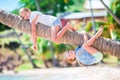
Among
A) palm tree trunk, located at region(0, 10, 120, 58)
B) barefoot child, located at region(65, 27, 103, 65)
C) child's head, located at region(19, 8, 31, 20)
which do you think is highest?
child's head, located at region(19, 8, 31, 20)

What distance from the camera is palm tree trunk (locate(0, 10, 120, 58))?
6.10m

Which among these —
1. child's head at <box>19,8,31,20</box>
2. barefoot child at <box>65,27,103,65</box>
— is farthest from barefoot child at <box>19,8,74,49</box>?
barefoot child at <box>65,27,103,65</box>

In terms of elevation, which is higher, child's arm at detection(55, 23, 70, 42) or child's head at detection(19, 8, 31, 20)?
child's head at detection(19, 8, 31, 20)

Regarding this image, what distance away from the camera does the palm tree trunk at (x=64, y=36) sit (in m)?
6.10

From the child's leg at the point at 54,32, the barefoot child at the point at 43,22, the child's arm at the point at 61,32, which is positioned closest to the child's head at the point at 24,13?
the barefoot child at the point at 43,22

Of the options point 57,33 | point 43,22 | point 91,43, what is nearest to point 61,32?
point 57,33

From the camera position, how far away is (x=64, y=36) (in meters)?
6.14

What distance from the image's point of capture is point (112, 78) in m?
16.2

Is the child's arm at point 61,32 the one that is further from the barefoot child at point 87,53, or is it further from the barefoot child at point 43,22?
the barefoot child at point 87,53

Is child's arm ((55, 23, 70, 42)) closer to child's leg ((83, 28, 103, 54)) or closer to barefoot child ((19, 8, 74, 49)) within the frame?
barefoot child ((19, 8, 74, 49))

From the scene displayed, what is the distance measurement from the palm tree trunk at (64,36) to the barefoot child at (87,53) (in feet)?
0.25

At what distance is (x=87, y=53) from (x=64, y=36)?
0.49 metres

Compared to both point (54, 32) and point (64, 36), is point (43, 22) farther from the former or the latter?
point (64, 36)

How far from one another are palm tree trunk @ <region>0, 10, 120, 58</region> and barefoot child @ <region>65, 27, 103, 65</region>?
3.0 inches
